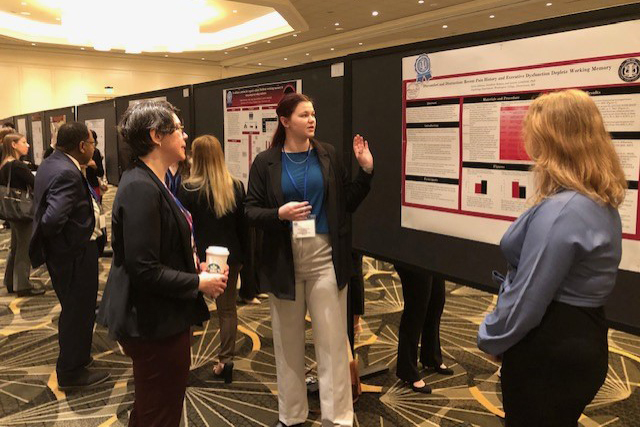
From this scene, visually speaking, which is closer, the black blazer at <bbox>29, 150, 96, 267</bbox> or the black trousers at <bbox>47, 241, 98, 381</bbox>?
the black blazer at <bbox>29, 150, 96, 267</bbox>

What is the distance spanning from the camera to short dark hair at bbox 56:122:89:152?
2846mm

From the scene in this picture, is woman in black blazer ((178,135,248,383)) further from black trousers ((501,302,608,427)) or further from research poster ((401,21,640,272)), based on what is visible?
black trousers ((501,302,608,427))

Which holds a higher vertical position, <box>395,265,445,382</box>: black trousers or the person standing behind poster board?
the person standing behind poster board

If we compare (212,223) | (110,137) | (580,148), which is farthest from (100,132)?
(580,148)

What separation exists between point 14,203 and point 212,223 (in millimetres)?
2385

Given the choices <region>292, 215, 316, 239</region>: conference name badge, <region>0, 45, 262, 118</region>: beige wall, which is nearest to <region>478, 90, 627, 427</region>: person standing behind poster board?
<region>292, 215, 316, 239</region>: conference name badge

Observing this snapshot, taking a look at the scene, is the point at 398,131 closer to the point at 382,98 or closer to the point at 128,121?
the point at 382,98

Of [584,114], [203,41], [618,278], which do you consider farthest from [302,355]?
[203,41]

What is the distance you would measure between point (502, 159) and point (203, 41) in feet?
50.1

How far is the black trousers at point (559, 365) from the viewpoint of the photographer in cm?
128

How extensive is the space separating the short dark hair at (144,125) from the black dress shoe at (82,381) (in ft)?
5.77

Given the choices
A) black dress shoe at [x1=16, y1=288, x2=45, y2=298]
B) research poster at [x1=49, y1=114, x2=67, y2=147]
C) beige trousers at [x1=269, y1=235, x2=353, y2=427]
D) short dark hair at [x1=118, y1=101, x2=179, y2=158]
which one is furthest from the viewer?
research poster at [x1=49, y1=114, x2=67, y2=147]

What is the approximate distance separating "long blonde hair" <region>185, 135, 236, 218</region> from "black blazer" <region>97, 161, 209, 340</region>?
45.7 inches

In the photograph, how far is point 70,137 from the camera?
2.85 m
